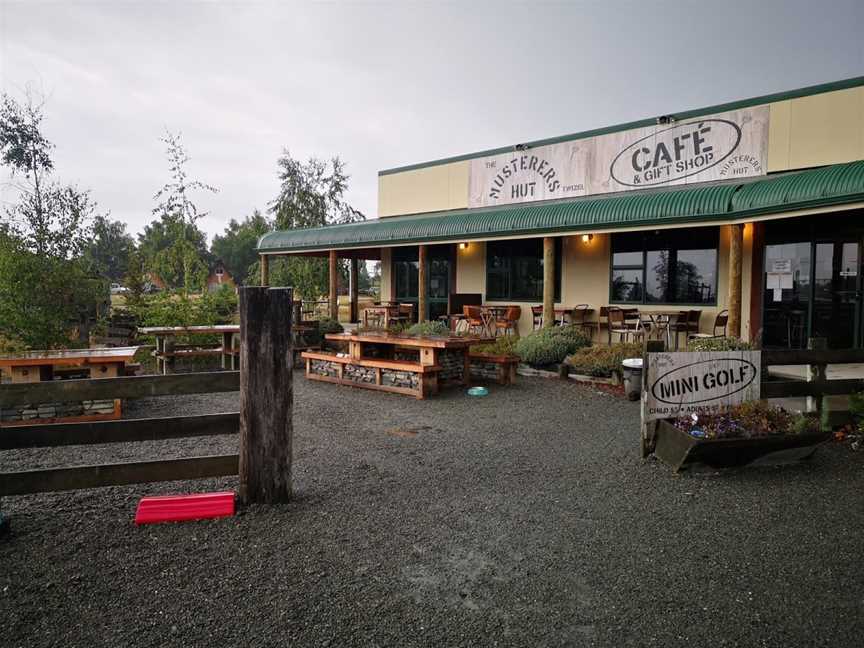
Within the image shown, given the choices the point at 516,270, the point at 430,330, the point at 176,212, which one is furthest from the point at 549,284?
the point at 176,212

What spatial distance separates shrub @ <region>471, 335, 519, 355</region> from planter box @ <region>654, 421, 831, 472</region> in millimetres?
5671

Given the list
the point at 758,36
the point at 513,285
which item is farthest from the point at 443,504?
the point at 758,36

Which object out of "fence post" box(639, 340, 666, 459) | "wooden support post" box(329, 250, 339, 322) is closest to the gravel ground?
"fence post" box(639, 340, 666, 459)

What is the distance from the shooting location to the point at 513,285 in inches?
635

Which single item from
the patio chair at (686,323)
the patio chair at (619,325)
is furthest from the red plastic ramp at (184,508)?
the patio chair at (686,323)

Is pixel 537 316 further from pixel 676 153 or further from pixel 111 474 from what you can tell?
pixel 111 474

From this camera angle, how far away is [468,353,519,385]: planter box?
10.1 metres

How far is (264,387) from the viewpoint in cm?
406

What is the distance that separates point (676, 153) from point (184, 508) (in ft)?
44.8

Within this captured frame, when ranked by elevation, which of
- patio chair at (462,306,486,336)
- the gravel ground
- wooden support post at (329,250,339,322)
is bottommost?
the gravel ground

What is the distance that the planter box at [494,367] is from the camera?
33.0 feet

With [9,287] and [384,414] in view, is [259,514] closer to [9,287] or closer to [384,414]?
[384,414]

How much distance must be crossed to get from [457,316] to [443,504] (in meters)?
10.1

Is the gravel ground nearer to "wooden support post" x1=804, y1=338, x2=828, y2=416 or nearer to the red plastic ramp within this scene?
the red plastic ramp
